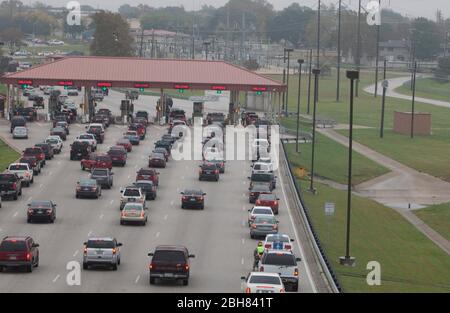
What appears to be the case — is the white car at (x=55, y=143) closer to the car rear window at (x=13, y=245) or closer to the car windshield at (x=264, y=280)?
the car rear window at (x=13, y=245)

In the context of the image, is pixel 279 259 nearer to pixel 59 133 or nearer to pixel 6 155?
pixel 6 155

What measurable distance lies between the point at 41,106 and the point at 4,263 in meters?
93.0

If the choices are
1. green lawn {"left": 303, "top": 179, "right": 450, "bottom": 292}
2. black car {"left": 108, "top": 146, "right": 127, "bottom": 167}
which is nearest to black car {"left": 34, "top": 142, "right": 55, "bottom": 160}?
black car {"left": 108, "top": 146, "right": 127, "bottom": 167}

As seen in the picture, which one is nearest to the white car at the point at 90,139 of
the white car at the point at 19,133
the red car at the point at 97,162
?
the white car at the point at 19,133

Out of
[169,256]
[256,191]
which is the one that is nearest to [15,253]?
[169,256]

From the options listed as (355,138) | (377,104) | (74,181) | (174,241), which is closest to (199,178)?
(74,181)

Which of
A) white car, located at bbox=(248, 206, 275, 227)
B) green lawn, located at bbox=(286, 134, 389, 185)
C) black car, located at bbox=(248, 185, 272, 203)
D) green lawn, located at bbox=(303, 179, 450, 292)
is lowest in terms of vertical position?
green lawn, located at bbox=(286, 134, 389, 185)

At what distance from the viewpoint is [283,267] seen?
146ft

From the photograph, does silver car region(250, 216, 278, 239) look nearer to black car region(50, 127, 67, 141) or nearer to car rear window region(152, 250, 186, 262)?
car rear window region(152, 250, 186, 262)

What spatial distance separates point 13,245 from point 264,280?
10906 mm

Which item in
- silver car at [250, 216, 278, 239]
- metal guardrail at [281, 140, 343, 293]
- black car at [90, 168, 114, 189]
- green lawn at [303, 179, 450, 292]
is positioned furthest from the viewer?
black car at [90, 168, 114, 189]

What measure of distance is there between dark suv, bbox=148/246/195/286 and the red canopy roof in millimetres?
72985

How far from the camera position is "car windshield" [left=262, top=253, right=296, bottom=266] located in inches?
1759

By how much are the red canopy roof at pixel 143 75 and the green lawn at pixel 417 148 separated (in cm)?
1264
